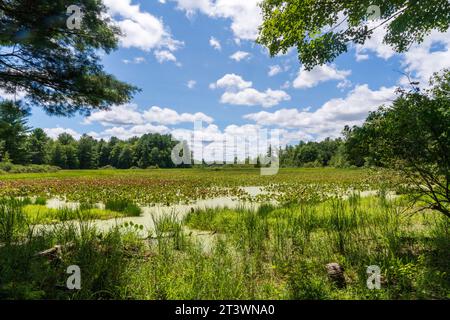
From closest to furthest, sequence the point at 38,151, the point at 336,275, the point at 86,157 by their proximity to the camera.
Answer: the point at 336,275, the point at 38,151, the point at 86,157

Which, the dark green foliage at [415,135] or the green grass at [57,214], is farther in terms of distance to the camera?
the green grass at [57,214]

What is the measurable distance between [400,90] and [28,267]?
6.02 m

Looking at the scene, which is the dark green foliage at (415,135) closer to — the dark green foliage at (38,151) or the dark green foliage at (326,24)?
the dark green foliage at (326,24)

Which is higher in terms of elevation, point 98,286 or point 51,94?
point 51,94

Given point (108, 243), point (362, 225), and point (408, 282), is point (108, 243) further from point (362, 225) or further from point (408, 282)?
point (362, 225)

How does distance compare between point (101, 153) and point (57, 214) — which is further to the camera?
point (101, 153)

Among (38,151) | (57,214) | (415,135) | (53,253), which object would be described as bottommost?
(57,214)

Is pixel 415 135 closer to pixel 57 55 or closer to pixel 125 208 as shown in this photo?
pixel 57 55

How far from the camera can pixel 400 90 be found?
13.9 feet

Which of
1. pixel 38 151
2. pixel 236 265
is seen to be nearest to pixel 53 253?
pixel 236 265

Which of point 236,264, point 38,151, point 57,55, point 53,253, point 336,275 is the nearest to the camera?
point 336,275

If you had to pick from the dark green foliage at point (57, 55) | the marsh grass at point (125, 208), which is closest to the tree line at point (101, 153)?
the marsh grass at point (125, 208)

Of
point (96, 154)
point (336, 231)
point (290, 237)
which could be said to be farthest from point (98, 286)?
point (96, 154)
